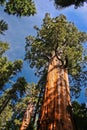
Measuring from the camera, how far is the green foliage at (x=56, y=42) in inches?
797

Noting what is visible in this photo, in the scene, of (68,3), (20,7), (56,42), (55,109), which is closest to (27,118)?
(56,42)

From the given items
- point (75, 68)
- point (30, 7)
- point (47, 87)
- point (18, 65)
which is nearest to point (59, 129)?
point (47, 87)

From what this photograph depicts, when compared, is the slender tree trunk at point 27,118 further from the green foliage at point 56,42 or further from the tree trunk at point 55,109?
the tree trunk at point 55,109

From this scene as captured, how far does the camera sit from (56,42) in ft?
65.7

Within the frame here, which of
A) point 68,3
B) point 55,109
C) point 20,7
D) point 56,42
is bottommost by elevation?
point 55,109

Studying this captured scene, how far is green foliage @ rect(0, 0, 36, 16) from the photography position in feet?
→ 38.3

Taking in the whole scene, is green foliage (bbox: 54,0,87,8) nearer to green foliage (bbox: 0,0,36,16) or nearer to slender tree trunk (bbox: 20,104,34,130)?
green foliage (bbox: 0,0,36,16)

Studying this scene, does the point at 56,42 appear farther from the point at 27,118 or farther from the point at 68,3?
the point at 68,3

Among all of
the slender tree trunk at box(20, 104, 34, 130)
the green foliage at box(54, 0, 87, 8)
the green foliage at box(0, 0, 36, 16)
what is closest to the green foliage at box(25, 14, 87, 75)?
the slender tree trunk at box(20, 104, 34, 130)

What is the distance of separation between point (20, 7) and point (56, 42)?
28.5ft

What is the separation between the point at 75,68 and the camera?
21047 mm

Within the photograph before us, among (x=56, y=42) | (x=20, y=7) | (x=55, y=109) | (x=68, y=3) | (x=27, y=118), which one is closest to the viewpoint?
(x=55, y=109)

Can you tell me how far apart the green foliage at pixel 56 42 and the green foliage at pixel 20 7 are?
25.5 ft

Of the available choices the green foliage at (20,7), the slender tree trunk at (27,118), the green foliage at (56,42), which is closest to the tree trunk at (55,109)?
the green foliage at (20,7)
